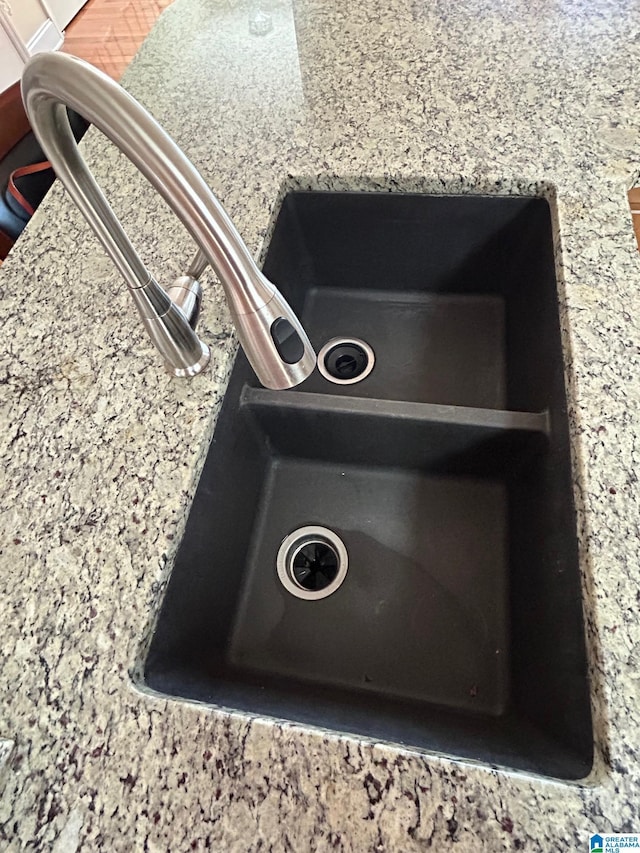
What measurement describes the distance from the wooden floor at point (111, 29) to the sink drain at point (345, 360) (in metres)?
3.16

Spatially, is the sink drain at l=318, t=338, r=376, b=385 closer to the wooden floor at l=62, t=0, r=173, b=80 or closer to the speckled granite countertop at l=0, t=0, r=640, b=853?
the speckled granite countertop at l=0, t=0, r=640, b=853

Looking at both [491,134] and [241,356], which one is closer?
[241,356]

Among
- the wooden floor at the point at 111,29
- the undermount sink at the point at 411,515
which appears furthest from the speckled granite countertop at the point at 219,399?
the wooden floor at the point at 111,29

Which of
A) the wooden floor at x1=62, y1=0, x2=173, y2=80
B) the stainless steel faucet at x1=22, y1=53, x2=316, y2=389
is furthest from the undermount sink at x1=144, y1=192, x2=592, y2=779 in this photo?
the wooden floor at x1=62, y1=0, x2=173, y2=80

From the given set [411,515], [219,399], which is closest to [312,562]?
[411,515]

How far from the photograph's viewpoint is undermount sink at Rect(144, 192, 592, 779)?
595 mm

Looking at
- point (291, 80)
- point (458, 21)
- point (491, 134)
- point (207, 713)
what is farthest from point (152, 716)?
point (458, 21)

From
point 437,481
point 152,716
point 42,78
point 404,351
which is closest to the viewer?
point 42,78

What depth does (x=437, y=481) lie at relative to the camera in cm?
86

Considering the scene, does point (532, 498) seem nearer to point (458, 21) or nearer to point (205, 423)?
point (205, 423)

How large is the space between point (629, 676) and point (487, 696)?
9.8 inches

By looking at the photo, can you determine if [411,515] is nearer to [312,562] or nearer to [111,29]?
[312,562]

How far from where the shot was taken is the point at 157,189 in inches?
15.4

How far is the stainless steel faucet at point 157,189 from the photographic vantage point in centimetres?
37
